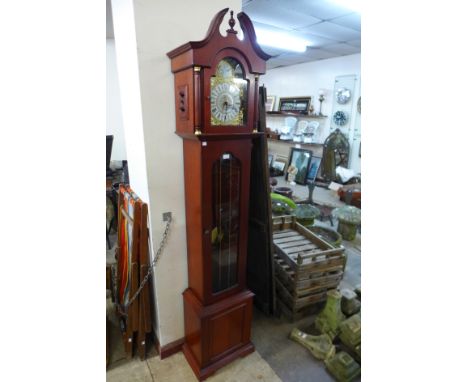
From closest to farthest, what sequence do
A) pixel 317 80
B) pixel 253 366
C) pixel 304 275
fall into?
pixel 253 366
pixel 304 275
pixel 317 80

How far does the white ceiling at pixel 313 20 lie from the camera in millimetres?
2822

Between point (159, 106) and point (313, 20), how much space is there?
265 centimetres

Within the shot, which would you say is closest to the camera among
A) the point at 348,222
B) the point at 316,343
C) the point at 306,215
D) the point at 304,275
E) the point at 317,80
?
the point at 316,343

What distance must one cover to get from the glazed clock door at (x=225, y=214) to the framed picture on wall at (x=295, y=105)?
16.3 ft

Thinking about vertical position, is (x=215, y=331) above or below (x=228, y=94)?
below

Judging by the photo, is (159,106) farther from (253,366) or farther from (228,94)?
(253,366)

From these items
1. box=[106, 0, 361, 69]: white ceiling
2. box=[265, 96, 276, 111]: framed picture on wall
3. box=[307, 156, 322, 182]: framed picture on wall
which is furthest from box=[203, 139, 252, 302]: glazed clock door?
box=[265, 96, 276, 111]: framed picture on wall

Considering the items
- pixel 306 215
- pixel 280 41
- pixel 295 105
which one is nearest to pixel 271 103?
pixel 295 105

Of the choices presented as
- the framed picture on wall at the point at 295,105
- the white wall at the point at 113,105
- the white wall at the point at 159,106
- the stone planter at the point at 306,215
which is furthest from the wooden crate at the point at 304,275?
the framed picture on wall at the point at 295,105

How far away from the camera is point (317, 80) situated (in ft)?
19.5

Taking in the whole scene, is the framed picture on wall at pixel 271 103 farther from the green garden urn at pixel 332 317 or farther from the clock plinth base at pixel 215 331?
the clock plinth base at pixel 215 331

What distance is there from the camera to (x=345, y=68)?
5.33 metres
